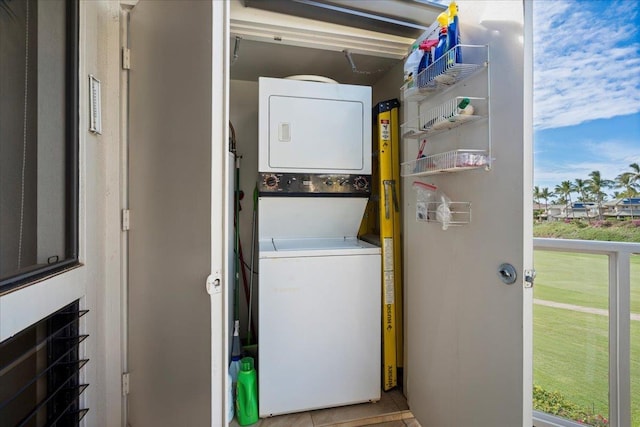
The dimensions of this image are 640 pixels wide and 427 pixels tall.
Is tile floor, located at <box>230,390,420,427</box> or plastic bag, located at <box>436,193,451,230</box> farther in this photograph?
tile floor, located at <box>230,390,420,427</box>

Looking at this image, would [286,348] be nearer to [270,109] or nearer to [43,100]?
[270,109]

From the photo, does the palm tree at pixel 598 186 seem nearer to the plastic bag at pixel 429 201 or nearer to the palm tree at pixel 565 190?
the palm tree at pixel 565 190

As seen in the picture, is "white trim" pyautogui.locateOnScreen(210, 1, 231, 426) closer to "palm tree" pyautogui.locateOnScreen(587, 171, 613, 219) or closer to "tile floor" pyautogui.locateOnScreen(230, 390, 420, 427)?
"tile floor" pyautogui.locateOnScreen(230, 390, 420, 427)

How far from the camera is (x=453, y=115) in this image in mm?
1374

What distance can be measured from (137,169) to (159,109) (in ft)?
1.43

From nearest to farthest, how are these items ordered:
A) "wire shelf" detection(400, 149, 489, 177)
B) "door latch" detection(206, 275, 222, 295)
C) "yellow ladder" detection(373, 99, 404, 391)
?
"door latch" detection(206, 275, 222, 295) → "wire shelf" detection(400, 149, 489, 177) → "yellow ladder" detection(373, 99, 404, 391)

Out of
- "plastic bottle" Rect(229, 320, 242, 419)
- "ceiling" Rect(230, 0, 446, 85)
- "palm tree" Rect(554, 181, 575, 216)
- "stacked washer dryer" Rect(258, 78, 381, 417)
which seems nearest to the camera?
"palm tree" Rect(554, 181, 575, 216)

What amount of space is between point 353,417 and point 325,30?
2.90m

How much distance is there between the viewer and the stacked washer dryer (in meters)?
1.93

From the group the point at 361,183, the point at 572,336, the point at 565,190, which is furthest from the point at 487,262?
the point at 361,183

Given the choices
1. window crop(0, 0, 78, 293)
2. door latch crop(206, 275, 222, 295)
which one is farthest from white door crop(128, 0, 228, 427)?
window crop(0, 0, 78, 293)

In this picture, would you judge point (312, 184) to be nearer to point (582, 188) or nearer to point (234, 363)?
point (234, 363)

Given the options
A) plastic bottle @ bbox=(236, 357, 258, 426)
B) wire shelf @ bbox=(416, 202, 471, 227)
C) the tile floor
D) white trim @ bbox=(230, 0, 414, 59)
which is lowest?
the tile floor

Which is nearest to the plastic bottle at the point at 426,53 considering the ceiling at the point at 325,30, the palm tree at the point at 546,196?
the ceiling at the point at 325,30
